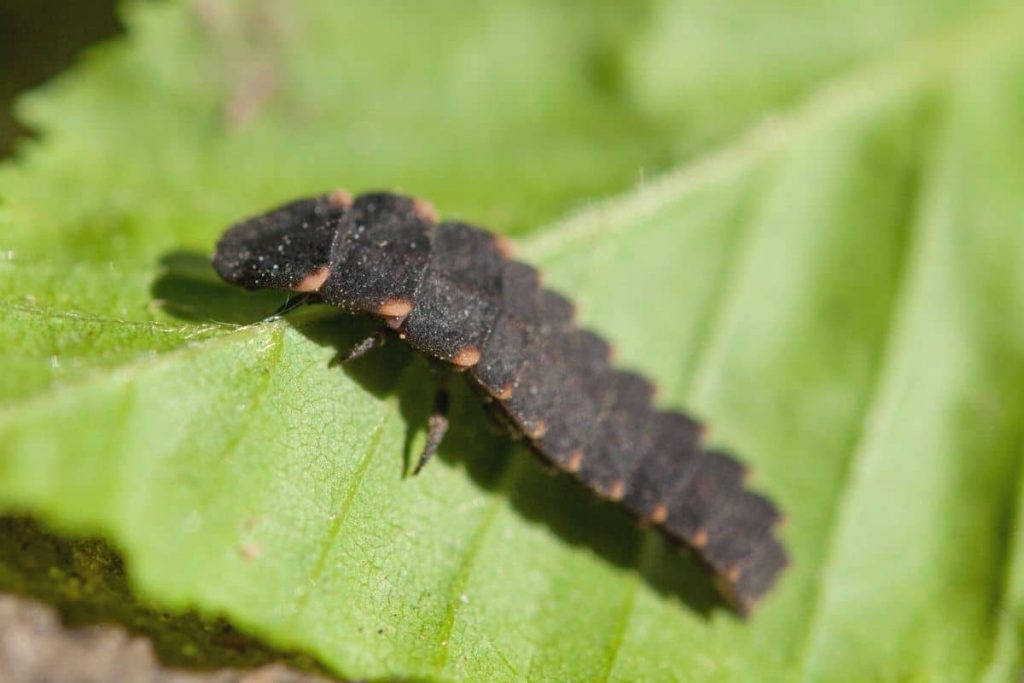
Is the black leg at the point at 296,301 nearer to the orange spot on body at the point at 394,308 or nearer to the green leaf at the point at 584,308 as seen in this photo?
the green leaf at the point at 584,308

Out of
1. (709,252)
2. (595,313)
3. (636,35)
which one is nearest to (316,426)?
(595,313)

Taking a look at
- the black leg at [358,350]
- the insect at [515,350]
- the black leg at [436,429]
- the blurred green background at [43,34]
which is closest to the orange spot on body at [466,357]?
the insect at [515,350]

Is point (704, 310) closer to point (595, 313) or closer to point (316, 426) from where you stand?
point (595, 313)

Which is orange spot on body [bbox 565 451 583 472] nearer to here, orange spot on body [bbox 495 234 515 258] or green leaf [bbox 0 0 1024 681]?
green leaf [bbox 0 0 1024 681]

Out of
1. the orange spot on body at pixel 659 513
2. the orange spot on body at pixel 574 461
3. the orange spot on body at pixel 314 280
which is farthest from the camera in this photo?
the orange spot on body at pixel 659 513

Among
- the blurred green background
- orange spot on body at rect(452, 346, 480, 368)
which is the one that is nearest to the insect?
orange spot on body at rect(452, 346, 480, 368)

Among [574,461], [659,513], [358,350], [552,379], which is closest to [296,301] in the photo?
[358,350]

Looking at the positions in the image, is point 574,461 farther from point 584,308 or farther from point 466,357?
point 584,308
